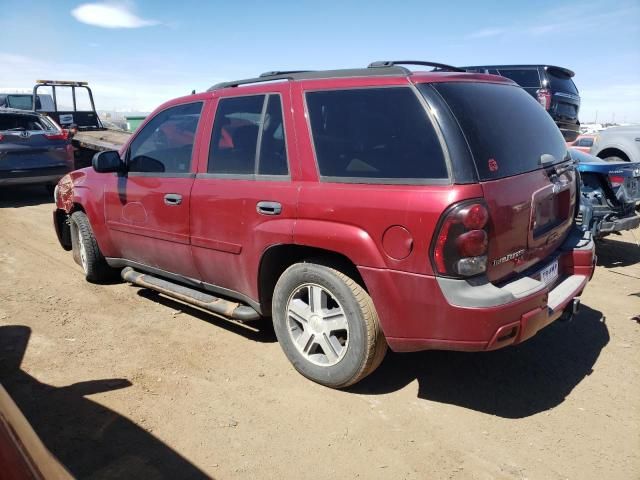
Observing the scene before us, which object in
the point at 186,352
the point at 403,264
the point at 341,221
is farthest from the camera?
the point at 186,352

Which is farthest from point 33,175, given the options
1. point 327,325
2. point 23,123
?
point 327,325

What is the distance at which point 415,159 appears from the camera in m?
2.73

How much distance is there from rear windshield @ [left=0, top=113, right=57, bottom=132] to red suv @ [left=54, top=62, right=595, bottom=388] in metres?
7.16

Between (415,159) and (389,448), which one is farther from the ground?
(415,159)

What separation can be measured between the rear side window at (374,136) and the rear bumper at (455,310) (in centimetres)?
57

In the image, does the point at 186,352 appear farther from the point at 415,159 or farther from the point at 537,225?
the point at 537,225

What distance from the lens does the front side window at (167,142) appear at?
3998 millimetres

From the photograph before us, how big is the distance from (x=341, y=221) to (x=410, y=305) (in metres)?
0.62

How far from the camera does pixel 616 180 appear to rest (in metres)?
5.96

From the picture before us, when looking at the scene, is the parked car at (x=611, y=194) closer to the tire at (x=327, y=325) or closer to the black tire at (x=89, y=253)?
the tire at (x=327, y=325)

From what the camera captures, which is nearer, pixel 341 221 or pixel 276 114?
pixel 341 221

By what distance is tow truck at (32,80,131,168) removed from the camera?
11281 mm

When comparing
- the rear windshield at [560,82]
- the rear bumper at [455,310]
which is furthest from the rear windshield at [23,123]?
the rear windshield at [560,82]

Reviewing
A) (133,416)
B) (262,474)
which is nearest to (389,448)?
(262,474)
